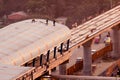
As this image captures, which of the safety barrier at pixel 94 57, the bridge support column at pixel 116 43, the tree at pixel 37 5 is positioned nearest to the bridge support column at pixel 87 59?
the safety barrier at pixel 94 57

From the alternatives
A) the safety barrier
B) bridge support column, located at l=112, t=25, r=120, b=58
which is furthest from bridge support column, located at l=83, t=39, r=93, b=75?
bridge support column, located at l=112, t=25, r=120, b=58

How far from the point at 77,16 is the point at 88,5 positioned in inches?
188

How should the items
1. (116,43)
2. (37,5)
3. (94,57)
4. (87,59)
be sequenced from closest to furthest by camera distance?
(87,59)
(94,57)
(116,43)
(37,5)

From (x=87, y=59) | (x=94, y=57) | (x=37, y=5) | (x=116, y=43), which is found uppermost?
(x=37, y=5)

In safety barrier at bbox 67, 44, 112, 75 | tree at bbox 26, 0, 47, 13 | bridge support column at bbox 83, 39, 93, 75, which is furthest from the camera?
tree at bbox 26, 0, 47, 13

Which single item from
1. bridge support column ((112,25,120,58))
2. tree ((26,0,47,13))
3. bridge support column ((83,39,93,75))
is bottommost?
bridge support column ((83,39,93,75))

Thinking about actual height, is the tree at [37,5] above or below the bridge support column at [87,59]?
above

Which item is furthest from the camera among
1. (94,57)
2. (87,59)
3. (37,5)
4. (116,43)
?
(37,5)

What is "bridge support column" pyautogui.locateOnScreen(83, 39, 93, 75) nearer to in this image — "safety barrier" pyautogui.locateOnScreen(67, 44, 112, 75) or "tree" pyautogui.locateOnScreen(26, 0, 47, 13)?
"safety barrier" pyautogui.locateOnScreen(67, 44, 112, 75)

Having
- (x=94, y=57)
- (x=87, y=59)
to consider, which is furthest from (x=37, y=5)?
(x=87, y=59)

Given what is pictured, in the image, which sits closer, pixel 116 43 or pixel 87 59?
pixel 87 59

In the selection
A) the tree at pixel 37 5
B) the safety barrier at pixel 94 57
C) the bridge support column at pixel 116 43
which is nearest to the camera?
the safety barrier at pixel 94 57

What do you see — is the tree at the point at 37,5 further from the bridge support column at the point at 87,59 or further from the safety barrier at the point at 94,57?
the bridge support column at the point at 87,59

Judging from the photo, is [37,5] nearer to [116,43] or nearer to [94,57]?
[116,43]
